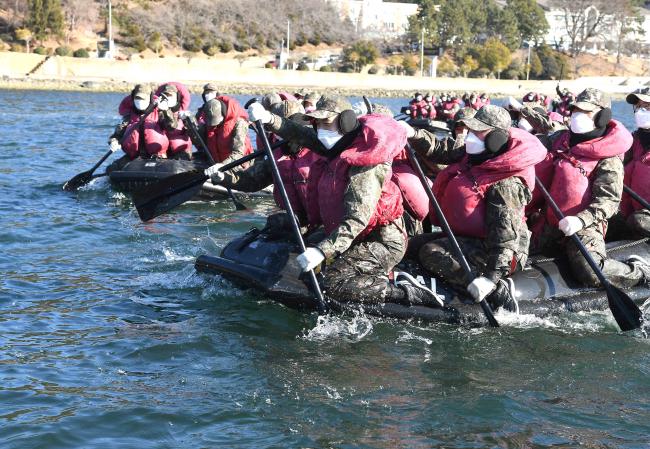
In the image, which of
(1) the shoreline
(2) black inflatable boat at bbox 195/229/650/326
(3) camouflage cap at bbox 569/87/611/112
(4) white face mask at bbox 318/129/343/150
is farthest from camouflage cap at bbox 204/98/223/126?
(1) the shoreline

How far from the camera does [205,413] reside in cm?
680

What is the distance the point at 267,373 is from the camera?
7.61m

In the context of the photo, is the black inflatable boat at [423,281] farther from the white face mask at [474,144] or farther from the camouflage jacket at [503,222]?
the white face mask at [474,144]

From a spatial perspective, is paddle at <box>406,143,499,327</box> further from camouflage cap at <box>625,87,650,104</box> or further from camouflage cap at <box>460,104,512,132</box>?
camouflage cap at <box>625,87,650,104</box>

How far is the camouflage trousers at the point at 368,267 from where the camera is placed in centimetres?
839

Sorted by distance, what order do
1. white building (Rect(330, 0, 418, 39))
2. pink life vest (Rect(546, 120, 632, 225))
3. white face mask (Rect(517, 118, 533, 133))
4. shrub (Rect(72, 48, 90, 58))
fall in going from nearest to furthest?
pink life vest (Rect(546, 120, 632, 225)) → white face mask (Rect(517, 118, 533, 133)) → shrub (Rect(72, 48, 90, 58)) → white building (Rect(330, 0, 418, 39))

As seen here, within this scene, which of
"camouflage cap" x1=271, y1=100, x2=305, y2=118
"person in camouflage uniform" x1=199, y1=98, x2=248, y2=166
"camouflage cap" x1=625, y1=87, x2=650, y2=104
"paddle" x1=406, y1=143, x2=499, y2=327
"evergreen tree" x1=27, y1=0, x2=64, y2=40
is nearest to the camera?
"paddle" x1=406, y1=143, x2=499, y2=327

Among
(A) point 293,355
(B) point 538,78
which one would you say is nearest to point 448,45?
(B) point 538,78

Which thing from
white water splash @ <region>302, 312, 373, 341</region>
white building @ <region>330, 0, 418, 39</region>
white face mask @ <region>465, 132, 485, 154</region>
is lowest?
white water splash @ <region>302, 312, 373, 341</region>

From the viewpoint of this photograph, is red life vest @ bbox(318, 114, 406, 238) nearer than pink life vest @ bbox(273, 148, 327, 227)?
Yes

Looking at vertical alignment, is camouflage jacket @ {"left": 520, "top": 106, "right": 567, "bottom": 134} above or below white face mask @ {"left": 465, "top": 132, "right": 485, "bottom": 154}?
below

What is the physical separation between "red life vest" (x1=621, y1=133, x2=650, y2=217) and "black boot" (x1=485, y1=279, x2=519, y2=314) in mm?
2352

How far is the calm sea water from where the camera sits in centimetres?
659

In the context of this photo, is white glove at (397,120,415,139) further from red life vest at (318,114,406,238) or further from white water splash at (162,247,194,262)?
white water splash at (162,247,194,262)
